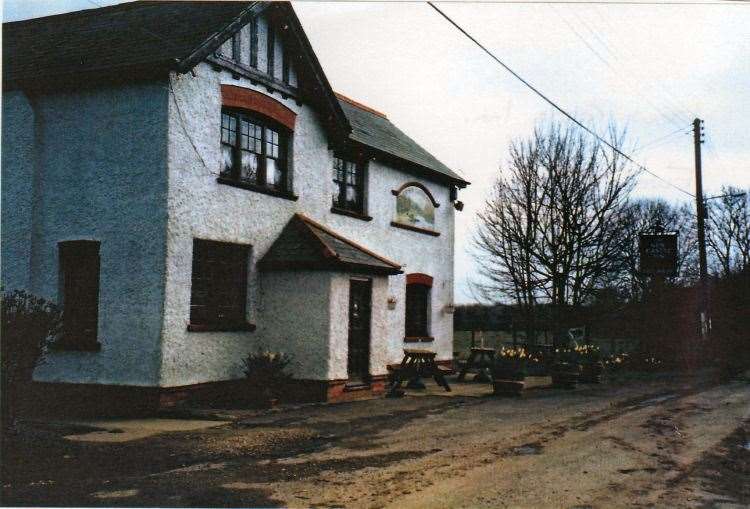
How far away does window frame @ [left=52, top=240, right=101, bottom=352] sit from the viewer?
12359mm

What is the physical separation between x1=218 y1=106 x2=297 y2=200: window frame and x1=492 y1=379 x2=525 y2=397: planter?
20.2 feet

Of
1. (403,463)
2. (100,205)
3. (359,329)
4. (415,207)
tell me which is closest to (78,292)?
(100,205)

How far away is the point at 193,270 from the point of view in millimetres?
12734

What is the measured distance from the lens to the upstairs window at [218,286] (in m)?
12.8

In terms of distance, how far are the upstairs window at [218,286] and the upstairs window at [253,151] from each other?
1.43m

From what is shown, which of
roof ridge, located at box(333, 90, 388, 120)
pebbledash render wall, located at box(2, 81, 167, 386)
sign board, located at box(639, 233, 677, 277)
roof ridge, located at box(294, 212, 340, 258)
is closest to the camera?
pebbledash render wall, located at box(2, 81, 167, 386)

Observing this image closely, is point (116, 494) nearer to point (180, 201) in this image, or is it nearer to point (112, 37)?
point (180, 201)

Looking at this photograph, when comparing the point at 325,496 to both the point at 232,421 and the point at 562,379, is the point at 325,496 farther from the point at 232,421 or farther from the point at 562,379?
the point at 562,379

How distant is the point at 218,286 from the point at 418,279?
323 inches

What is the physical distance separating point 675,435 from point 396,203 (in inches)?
423

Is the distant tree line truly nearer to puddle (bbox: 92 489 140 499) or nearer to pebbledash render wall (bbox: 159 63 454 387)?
pebbledash render wall (bbox: 159 63 454 387)

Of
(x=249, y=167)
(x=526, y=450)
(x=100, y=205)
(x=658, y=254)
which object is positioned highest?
(x=249, y=167)

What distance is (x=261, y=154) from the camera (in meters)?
14.4

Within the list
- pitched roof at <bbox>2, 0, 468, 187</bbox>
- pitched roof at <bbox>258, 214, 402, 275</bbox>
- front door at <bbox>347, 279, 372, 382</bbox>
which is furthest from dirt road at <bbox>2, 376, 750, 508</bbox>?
pitched roof at <bbox>2, 0, 468, 187</bbox>
